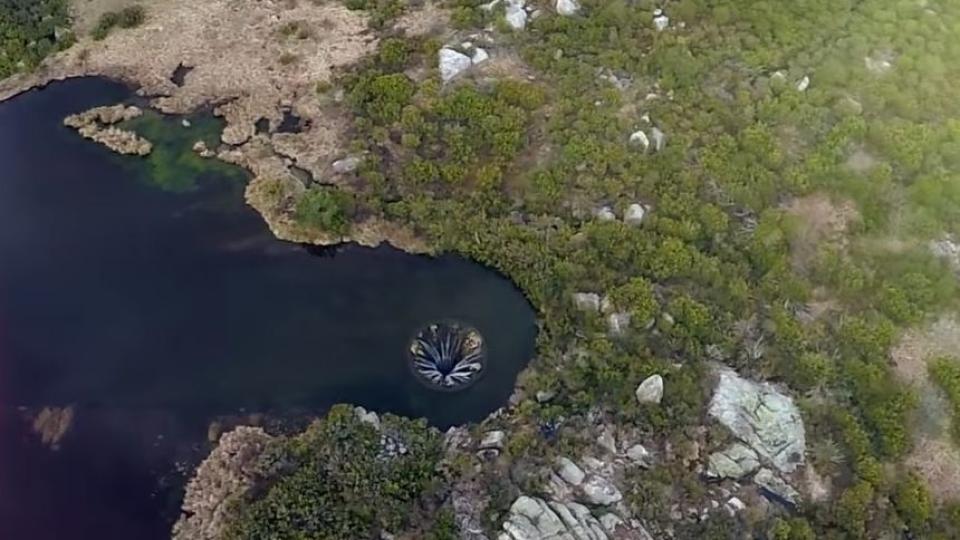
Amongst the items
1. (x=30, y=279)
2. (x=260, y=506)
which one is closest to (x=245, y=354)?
(x=260, y=506)

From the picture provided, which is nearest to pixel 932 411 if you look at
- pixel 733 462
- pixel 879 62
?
pixel 733 462

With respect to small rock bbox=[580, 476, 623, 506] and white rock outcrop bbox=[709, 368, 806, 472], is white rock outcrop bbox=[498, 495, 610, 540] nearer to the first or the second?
small rock bbox=[580, 476, 623, 506]

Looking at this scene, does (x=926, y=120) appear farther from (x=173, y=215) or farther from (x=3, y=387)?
(x=3, y=387)

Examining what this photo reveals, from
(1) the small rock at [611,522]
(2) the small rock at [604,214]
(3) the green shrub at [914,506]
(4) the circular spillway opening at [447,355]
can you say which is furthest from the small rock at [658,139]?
(1) the small rock at [611,522]

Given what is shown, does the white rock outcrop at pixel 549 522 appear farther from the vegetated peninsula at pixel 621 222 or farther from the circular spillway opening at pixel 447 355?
the circular spillway opening at pixel 447 355

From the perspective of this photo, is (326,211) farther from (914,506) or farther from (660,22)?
(914,506)

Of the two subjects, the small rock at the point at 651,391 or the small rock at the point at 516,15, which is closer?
the small rock at the point at 651,391
